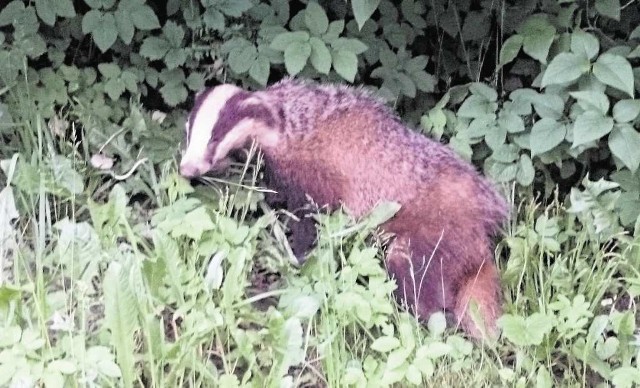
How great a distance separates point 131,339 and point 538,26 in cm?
175

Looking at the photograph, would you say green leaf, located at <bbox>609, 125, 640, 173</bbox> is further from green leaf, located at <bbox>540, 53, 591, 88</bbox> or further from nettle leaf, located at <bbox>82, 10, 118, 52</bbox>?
nettle leaf, located at <bbox>82, 10, 118, 52</bbox>

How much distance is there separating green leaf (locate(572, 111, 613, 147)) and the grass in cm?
27

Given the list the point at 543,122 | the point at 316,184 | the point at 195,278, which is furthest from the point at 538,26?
the point at 195,278

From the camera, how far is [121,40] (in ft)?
10.7

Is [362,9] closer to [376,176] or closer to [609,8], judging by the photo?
[376,176]

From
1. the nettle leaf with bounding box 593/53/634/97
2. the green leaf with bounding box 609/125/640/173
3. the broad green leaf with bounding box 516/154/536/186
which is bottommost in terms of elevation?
the broad green leaf with bounding box 516/154/536/186

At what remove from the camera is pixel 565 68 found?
8.75 ft

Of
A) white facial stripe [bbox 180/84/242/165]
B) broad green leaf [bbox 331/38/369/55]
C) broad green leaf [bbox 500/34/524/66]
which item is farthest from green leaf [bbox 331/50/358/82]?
broad green leaf [bbox 500/34/524/66]

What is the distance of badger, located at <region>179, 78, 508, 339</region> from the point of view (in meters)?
2.49

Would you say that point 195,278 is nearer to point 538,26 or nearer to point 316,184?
point 316,184

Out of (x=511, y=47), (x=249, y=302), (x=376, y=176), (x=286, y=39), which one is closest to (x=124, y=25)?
(x=286, y=39)

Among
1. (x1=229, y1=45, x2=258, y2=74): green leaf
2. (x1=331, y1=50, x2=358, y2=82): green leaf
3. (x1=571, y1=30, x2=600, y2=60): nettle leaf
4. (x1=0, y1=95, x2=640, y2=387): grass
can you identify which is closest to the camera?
(x1=0, y1=95, x2=640, y2=387): grass

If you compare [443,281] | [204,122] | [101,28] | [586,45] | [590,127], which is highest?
[101,28]

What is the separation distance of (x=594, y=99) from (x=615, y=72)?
10 cm
